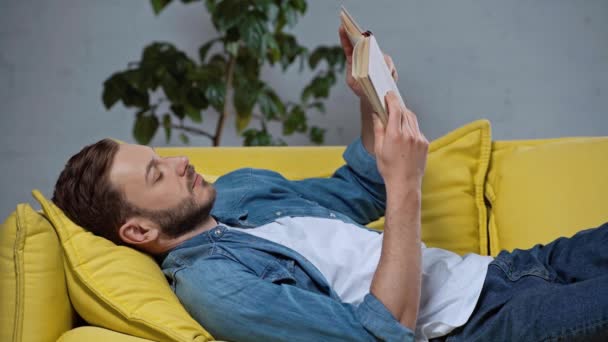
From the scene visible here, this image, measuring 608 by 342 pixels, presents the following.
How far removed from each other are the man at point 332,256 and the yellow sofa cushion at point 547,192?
0.16 metres

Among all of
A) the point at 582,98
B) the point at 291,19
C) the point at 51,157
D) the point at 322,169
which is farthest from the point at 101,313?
the point at 582,98

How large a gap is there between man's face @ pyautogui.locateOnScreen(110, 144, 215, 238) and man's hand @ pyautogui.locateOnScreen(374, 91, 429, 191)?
1.24 feet

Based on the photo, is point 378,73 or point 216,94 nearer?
point 378,73

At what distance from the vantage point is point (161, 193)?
1225 millimetres

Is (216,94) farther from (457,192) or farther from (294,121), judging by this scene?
(457,192)

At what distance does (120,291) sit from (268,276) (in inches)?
9.2

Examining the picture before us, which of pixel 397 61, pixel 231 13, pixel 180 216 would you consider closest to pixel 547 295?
pixel 180 216

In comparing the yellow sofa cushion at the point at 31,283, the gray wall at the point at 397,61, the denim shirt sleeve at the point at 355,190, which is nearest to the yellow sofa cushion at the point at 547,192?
the denim shirt sleeve at the point at 355,190

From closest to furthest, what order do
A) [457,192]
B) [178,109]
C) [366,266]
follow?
[366,266] → [457,192] → [178,109]

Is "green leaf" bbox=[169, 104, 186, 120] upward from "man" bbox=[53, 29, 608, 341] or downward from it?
upward

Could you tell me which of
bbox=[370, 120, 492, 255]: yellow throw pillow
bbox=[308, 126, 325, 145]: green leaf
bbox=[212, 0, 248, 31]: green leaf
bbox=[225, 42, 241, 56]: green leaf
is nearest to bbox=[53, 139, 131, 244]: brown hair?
bbox=[370, 120, 492, 255]: yellow throw pillow

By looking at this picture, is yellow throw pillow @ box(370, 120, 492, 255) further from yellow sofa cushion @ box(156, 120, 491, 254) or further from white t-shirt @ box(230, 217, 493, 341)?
white t-shirt @ box(230, 217, 493, 341)

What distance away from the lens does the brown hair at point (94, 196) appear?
121cm

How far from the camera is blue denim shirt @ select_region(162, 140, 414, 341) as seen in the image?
0.99 meters
